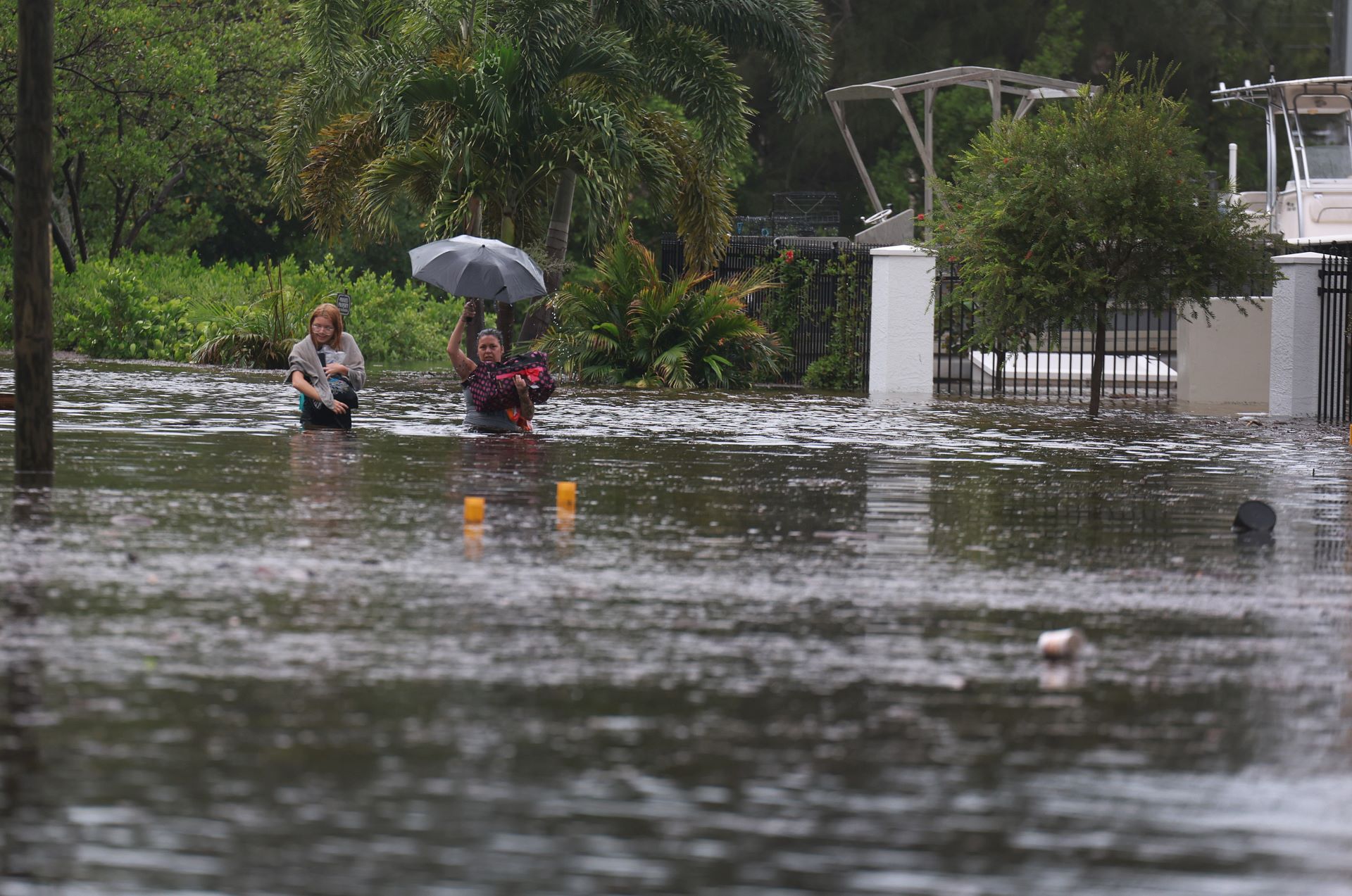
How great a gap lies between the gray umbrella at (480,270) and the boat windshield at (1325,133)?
14.4 m

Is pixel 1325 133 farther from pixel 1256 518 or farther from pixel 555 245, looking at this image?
pixel 1256 518

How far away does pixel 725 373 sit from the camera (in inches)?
1191

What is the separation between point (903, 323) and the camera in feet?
98.2

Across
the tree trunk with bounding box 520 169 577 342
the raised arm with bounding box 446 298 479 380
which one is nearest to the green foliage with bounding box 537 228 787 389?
the tree trunk with bounding box 520 169 577 342

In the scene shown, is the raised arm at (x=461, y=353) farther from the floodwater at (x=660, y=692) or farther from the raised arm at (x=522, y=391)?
the floodwater at (x=660, y=692)

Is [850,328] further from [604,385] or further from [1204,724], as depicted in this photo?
[1204,724]

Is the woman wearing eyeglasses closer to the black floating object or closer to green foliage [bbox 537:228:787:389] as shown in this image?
the black floating object

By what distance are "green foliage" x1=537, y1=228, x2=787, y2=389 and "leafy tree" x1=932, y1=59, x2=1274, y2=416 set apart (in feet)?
21.3

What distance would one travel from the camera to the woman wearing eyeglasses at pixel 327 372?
57.4ft

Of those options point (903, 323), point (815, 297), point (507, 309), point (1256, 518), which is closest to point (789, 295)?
point (815, 297)

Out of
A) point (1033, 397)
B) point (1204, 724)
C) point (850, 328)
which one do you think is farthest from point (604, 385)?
point (1204, 724)

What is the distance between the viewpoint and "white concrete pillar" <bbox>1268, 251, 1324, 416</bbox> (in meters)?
25.4

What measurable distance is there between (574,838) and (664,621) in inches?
123

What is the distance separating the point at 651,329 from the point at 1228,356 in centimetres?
838
